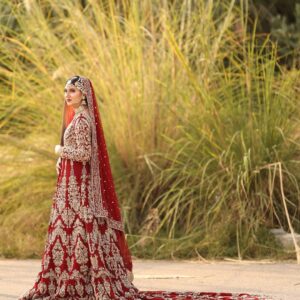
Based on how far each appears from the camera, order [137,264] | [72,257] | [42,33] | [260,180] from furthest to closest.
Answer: [42,33]
[260,180]
[137,264]
[72,257]

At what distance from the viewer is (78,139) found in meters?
6.52

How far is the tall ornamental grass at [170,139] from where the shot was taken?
9.83m

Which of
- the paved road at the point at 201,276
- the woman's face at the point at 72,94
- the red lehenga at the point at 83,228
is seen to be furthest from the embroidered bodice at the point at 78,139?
the paved road at the point at 201,276

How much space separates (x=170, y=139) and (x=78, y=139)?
385 centimetres

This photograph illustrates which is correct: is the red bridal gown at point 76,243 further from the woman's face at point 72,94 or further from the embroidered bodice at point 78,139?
the woman's face at point 72,94

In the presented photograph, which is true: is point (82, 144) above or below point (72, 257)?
above

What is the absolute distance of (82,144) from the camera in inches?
256

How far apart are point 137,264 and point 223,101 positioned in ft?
8.36

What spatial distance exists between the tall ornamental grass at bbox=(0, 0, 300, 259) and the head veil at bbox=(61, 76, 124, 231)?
3.08m

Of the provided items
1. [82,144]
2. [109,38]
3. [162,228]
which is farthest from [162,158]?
[82,144]

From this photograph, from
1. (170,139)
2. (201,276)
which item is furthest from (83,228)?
(170,139)

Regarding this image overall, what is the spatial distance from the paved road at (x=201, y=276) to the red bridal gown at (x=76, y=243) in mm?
643

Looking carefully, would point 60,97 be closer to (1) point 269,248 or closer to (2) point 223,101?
(2) point 223,101

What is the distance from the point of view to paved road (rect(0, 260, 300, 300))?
754cm
